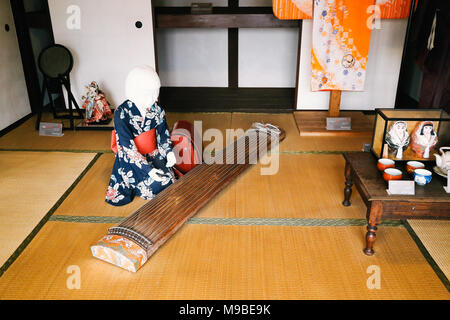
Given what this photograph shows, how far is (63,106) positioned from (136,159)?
280 centimetres

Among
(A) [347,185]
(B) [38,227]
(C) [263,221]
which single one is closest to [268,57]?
(A) [347,185]

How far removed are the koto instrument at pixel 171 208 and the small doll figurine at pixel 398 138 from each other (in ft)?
4.14

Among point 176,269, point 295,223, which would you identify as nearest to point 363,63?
point 295,223

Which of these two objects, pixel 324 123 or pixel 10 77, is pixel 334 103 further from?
pixel 10 77

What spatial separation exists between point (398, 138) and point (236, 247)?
1.29m

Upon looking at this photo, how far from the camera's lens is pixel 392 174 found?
2312mm

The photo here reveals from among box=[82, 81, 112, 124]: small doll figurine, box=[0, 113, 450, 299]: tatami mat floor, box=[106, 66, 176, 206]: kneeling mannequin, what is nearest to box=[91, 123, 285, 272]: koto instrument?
box=[0, 113, 450, 299]: tatami mat floor

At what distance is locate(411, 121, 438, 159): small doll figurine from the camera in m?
2.52

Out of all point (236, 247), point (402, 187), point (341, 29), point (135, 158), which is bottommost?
point (236, 247)

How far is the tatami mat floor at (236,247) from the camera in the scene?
2117 millimetres
